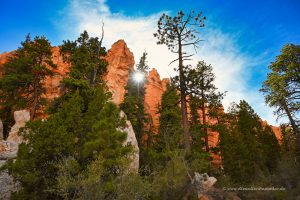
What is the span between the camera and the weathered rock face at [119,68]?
49.3 m

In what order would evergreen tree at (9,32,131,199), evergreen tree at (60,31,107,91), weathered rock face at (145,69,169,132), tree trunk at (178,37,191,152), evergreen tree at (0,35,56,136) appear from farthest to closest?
weathered rock face at (145,69,169,132)
evergreen tree at (0,35,56,136)
evergreen tree at (60,31,107,91)
tree trunk at (178,37,191,152)
evergreen tree at (9,32,131,199)

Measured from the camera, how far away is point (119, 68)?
5341 cm

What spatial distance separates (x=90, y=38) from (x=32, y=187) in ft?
56.8

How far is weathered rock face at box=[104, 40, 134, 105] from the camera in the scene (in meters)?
49.3

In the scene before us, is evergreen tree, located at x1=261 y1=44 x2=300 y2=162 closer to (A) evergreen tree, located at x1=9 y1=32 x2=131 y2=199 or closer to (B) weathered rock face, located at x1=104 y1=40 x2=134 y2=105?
(A) evergreen tree, located at x1=9 y1=32 x2=131 y2=199

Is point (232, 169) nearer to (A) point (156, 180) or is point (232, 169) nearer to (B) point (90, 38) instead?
(A) point (156, 180)

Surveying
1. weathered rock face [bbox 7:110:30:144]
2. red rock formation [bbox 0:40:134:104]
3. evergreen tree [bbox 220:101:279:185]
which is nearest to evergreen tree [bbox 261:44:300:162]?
evergreen tree [bbox 220:101:279:185]

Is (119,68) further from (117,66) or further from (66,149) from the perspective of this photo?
(66,149)

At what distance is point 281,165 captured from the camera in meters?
23.6

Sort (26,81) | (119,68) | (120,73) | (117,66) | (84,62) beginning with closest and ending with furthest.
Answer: (84,62), (26,81), (120,73), (117,66), (119,68)

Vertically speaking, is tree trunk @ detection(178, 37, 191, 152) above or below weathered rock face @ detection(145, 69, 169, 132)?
below

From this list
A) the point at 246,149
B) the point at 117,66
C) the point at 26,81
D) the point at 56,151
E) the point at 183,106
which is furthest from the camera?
the point at 117,66

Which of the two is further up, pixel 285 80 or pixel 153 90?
pixel 153 90

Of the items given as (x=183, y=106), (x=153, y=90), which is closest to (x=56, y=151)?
(x=183, y=106)
